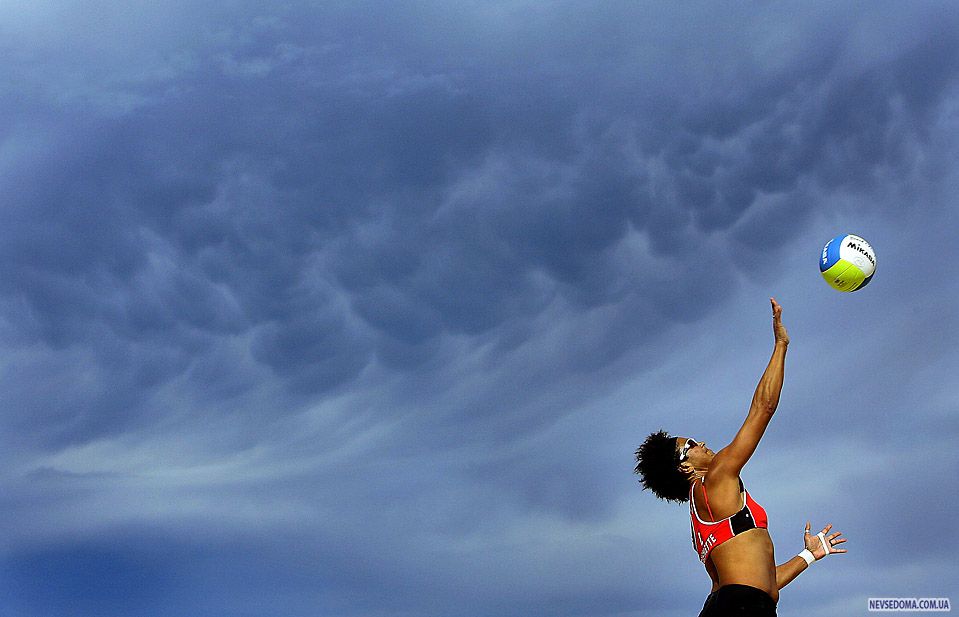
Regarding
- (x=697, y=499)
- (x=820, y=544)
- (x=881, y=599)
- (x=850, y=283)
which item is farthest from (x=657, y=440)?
(x=881, y=599)

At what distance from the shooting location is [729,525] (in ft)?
38.6

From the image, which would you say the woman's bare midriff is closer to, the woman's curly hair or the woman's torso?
the woman's torso

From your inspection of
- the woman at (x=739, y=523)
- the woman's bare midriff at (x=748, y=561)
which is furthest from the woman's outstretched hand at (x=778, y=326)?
the woman's bare midriff at (x=748, y=561)

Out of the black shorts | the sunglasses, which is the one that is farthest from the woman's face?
the black shorts

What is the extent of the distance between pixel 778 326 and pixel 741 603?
3335 millimetres

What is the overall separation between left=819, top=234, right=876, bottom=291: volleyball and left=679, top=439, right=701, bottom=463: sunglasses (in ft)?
11.2

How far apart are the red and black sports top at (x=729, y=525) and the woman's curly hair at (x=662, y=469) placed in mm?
1289

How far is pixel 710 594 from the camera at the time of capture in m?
11.9

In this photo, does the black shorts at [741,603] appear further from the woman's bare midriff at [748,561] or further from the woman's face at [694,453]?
the woman's face at [694,453]

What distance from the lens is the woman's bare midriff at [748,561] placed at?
11.4 metres

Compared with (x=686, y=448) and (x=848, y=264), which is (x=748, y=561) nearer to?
(x=686, y=448)

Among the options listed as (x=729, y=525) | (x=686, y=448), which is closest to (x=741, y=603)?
(x=729, y=525)

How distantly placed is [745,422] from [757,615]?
223cm

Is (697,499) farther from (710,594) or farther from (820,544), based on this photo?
(820,544)
